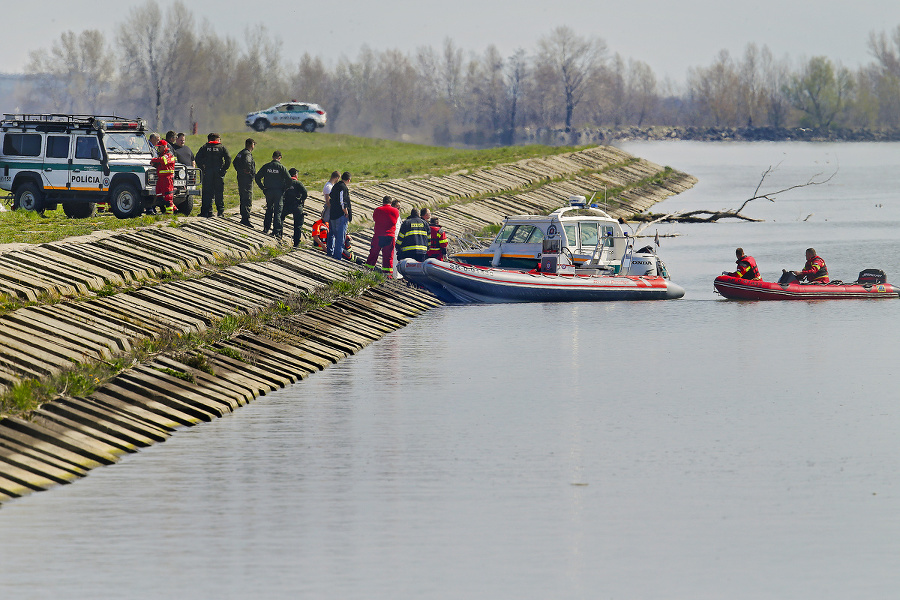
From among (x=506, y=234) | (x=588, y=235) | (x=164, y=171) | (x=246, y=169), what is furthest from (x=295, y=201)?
(x=588, y=235)

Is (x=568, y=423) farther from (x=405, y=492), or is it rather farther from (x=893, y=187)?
(x=893, y=187)

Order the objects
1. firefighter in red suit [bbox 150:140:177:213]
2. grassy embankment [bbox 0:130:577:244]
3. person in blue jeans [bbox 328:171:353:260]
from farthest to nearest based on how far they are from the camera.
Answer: grassy embankment [bbox 0:130:577:244], firefighter in red suit [bbox 150:140:177:213], person in blue jeans [bbox 328:171:353:260]

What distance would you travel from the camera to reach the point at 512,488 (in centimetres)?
1395

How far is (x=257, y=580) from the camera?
1106 cm

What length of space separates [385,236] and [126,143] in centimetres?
642

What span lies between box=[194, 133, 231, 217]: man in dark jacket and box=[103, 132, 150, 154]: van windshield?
1918mm

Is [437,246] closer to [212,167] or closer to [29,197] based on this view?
[212,167]

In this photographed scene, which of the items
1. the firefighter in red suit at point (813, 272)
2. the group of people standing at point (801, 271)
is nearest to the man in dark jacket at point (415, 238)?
the group of people standing at point (801, 271)

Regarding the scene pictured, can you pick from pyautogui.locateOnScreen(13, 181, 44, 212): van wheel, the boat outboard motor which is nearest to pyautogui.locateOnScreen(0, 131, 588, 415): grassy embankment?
pyautogui.locateOnScreen(13, 181, 44, 212): van wheel

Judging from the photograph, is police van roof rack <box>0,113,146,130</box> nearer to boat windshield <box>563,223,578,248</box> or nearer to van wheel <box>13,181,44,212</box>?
van wheel <box>13,181,44,212</box>

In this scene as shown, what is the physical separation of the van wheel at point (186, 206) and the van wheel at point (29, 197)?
10.6 feet

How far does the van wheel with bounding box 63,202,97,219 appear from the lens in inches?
1185

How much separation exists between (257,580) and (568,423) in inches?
281

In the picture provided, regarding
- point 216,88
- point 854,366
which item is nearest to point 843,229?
point 854,366
